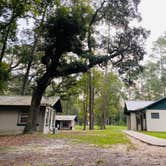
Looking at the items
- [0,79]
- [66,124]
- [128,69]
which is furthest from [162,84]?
[0,79]

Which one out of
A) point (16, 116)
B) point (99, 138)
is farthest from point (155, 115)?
point (16, 116)

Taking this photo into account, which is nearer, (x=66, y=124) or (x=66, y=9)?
(x=66, y=9)

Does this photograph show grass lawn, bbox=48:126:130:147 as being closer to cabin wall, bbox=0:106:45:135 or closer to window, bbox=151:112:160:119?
cabin wall, bbox=0:106:45:135

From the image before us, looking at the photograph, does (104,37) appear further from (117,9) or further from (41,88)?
(41,88)

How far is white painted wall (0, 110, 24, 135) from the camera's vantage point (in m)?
17.7

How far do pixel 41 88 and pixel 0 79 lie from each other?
3915 millimetres

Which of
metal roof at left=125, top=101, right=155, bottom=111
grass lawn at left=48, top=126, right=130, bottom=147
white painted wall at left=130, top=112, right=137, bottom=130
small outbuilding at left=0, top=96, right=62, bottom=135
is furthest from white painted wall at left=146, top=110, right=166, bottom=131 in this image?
small outbuilding at left=0, top=96, right=62, bottom=135

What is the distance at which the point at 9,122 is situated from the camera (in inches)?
710

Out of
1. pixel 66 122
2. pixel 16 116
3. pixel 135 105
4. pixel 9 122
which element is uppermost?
pixel 135 105

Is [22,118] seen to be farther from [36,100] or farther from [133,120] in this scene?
[133,120]

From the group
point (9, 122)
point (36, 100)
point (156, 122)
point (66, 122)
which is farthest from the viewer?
point (66, 122)

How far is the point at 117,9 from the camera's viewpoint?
15.3 m

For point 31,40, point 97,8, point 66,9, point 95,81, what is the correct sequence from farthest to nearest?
point 95,81, point 31,40, point 97,8, point 66,9

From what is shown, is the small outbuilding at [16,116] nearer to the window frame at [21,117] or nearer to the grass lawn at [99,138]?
the window frame at [21,117]
